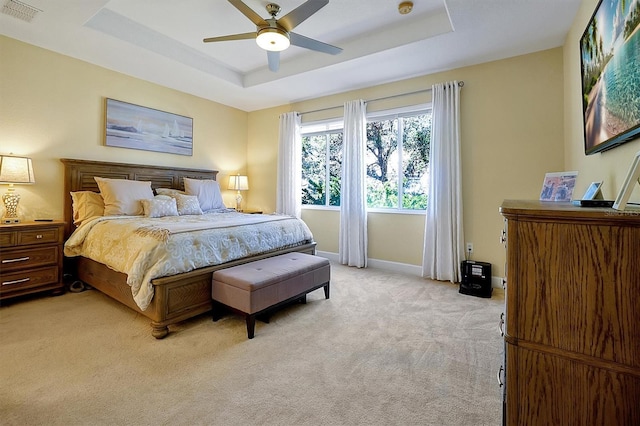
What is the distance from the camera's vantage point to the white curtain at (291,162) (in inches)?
201

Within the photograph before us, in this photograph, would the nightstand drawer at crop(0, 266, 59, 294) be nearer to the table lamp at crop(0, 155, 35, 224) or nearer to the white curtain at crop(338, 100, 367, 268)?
the table lamp at crop(0, 155, 35, 224)

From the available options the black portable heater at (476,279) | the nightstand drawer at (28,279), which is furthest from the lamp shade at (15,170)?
the black portable heater at (476,279)

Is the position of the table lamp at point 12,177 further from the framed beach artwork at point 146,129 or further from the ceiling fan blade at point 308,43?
the ceiling fan blade at point 308,43

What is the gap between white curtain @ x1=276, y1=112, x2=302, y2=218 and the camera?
5094 millimetres

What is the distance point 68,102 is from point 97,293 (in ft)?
7.63

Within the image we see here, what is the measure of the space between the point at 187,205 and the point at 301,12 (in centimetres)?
280

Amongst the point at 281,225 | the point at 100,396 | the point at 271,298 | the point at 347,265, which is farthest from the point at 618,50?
the point at 347,265

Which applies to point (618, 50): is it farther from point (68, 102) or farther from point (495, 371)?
point (68, 102)

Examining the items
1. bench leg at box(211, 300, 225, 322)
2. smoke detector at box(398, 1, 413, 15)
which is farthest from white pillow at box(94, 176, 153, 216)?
smoke detector at box(398, 1, 413, 15)

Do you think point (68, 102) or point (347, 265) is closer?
point (68, 102)

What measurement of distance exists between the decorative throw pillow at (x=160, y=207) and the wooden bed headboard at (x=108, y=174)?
0.75 meters

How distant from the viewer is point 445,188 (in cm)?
372

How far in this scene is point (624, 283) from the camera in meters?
0.82

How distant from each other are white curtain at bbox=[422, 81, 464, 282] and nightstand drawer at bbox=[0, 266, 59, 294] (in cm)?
429
